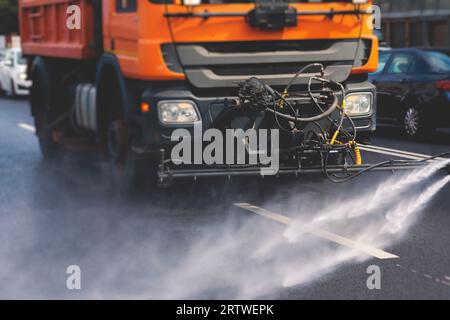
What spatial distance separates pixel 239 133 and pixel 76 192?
2721 mm

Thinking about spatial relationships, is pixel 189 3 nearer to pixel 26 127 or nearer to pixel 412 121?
pixel 412 121

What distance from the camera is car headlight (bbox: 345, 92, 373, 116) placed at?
29.3 feet

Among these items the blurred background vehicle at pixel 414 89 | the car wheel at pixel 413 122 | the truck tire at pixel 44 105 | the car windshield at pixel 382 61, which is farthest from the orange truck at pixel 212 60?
the car windshield at pixel 382 61

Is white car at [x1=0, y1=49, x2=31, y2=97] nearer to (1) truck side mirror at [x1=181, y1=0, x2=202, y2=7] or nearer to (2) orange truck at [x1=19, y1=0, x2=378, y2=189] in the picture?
(2) orange truck at [x1=19, y1=0, x2=378, y2=189]

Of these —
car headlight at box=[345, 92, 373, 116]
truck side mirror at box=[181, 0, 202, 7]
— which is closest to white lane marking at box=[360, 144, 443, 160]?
car headlight at box=[345, 92, 373, 116]

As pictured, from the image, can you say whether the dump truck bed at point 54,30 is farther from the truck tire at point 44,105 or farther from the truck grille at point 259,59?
the truck grille at point 259,59

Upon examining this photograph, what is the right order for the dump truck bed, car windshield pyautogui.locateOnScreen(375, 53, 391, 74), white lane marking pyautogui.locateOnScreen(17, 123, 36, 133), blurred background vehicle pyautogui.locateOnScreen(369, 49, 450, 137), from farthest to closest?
white lane marking pyautogui.locateOnScreen(17, 123, 36, 133) → car windshield pyautogui.locateOnScreen(375, 53, 391, 74) → blurred background vehicle pyautogui.locateOnScreen(369, 49, 450, 137) → the dump truck bed

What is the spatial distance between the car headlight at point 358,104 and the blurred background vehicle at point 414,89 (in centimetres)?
647

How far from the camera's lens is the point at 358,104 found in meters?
8.98

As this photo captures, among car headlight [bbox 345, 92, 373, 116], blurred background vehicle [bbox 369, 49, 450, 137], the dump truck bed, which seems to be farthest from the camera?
blurred background vehicle [bbox 369, 49, 450, 137]

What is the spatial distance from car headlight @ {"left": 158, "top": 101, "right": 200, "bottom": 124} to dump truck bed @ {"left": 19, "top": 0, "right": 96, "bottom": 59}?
2.12 metres

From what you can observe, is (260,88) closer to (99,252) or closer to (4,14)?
(99,252)

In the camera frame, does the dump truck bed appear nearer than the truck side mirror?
No

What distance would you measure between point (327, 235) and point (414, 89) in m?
8.42
